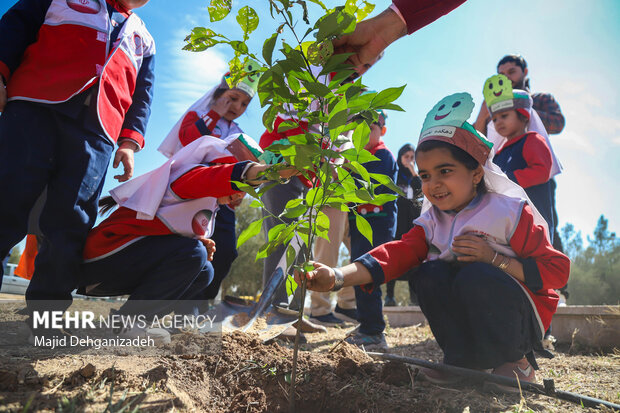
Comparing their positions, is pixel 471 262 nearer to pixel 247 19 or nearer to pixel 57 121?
pixel 247 19

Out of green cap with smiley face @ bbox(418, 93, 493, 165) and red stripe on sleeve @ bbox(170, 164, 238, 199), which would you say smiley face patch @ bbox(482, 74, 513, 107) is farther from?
red stripe on sleeve @ bbox(170, 164, 238, 199)

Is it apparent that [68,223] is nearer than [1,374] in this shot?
No

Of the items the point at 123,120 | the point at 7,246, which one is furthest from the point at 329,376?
the point at 123,120

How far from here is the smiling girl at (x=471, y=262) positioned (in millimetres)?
1746

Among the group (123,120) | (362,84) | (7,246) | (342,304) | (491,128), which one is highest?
(491,128)

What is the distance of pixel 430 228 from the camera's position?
2.13 meters

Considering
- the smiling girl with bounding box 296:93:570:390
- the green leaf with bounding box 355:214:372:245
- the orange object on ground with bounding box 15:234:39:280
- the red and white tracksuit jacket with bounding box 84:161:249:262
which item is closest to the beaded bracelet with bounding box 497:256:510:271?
the smiling girl with bounding box 296:93:570:390

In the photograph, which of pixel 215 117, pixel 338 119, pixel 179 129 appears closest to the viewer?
pixel 338 119

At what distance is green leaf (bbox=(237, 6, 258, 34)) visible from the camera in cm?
117

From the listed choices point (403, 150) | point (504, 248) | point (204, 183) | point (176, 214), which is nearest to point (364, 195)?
point (504, 248)

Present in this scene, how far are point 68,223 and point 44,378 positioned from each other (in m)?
1.03

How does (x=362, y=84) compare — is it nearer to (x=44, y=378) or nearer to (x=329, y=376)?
(x=329, y=376)

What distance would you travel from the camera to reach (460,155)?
6.54ft

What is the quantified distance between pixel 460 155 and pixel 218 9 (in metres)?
1.37
